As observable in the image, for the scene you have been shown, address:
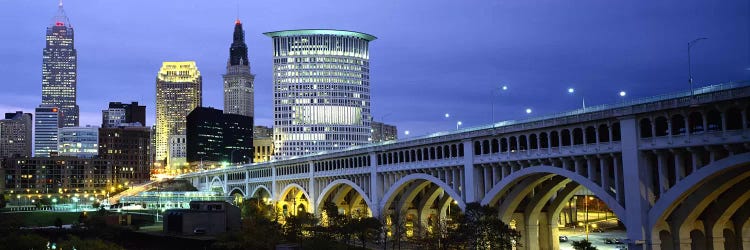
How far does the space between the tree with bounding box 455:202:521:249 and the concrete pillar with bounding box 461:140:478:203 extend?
4749 mm

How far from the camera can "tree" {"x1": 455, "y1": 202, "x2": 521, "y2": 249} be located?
8000 centimetres

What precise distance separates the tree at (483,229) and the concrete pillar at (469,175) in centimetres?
475

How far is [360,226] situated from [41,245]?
40.9 metres

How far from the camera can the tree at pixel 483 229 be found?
262ft

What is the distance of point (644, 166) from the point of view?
6369cm

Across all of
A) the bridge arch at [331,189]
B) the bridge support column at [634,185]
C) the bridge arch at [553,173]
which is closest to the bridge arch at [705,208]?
the bridge support column at [634,185]

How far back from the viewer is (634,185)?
63719 mm

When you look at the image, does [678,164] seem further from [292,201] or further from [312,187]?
[292,201]

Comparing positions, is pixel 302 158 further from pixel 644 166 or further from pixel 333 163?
pixel 644 166

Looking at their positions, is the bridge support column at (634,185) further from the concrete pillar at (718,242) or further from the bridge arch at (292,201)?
the bridge arch at (292,201)

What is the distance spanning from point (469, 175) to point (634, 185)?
2732 centimetres

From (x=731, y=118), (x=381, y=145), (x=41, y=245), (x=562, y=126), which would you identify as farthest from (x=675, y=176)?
(x=41, y=245)

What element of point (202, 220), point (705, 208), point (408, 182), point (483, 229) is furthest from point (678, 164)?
point (202, 220)

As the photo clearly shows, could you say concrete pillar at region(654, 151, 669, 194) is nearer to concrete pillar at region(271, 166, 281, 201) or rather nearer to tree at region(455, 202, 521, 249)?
tree at region(455, 202, 521, 249)
